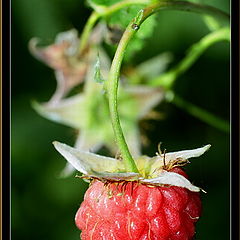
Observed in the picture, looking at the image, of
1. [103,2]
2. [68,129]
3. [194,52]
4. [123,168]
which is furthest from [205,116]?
[123,168]

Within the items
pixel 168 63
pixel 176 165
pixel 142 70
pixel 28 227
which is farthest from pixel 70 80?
pixel 176 165

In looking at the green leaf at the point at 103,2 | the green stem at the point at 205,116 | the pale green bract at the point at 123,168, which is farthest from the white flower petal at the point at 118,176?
the green stem at the point at 205,116

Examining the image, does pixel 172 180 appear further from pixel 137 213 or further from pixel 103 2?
pixel 103 2

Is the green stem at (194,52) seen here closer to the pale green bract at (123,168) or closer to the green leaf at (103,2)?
the green leaf at (103,2)

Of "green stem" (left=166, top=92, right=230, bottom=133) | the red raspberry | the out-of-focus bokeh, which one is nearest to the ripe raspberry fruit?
the red raspberry

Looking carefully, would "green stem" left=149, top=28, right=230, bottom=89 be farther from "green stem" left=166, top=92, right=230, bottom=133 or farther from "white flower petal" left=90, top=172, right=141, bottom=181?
"white flower petal" left=90, top=172, right=141, bottom=181
